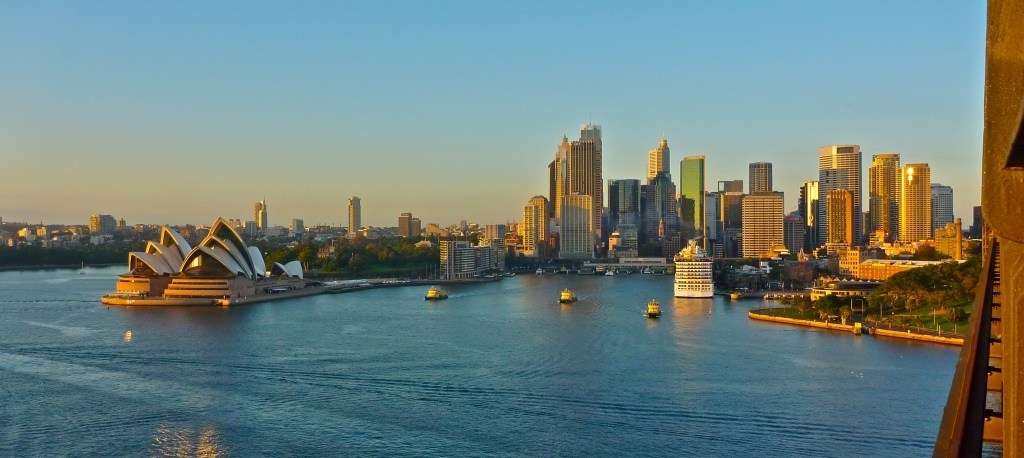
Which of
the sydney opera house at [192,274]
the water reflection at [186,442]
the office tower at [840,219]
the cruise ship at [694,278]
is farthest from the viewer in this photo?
the office tower at [840,219]

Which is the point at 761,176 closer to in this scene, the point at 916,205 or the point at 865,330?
the point at 916,205

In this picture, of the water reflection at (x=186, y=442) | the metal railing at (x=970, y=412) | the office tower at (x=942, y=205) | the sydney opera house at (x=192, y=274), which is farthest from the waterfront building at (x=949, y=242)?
the metal railing at (x=970, y=412)

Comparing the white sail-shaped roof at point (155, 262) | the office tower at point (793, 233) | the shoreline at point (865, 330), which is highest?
the office tower at point (793, 233)

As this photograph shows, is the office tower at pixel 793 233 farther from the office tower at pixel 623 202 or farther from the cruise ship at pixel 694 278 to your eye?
the cruise ship at pixel 694 278

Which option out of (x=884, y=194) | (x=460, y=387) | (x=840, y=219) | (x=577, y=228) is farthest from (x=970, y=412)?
(x=884, y=194)

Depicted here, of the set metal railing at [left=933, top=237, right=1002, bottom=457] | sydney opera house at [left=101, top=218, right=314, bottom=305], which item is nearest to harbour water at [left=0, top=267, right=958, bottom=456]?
sydney opera house at [left=101, top=218, right=314, bottom=305]

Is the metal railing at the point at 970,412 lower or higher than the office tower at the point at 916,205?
lower

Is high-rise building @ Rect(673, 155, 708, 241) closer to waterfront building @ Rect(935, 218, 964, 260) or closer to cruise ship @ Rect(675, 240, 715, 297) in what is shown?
waterfront building @ Rect(935, 218, 964, 260)
